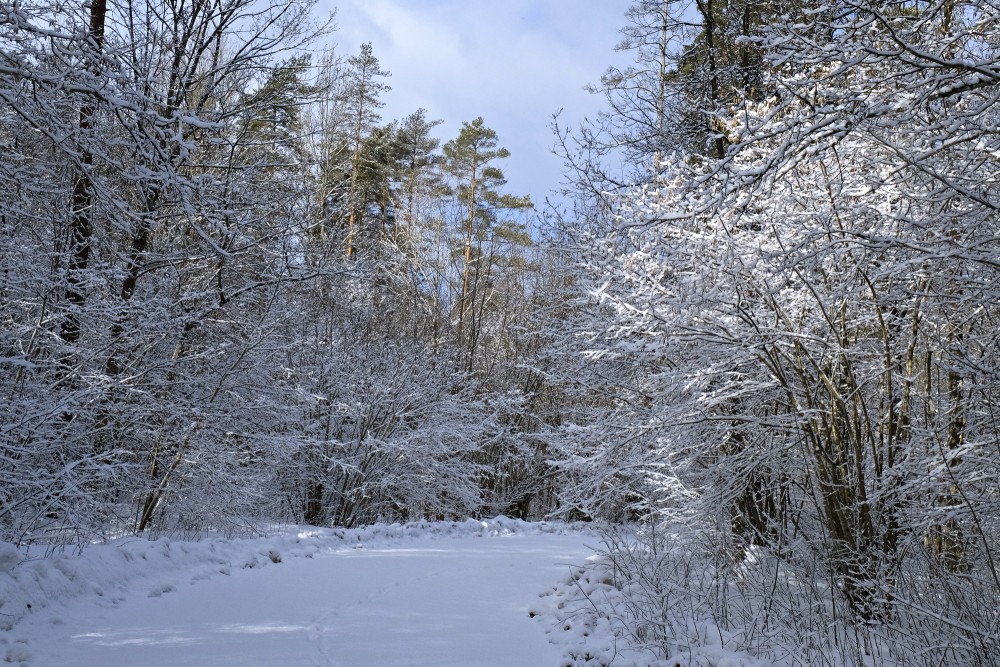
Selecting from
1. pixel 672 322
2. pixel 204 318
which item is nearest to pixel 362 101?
pixel 204 318

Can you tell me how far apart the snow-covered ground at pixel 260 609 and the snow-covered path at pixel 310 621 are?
1cm

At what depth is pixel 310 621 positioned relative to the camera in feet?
16.4

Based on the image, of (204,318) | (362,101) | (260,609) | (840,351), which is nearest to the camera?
(840,351)

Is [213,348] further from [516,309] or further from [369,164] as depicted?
[369,164]

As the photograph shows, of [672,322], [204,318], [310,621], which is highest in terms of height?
[204,318]

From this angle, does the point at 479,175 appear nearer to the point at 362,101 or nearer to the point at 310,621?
the point at 362,101

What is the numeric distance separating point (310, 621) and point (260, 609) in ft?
1.80

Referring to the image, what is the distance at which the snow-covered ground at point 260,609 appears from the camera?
407cm

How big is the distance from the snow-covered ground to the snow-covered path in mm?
13

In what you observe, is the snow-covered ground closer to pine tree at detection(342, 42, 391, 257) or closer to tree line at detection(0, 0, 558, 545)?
tree line at detection(0, 0, 558, 545)

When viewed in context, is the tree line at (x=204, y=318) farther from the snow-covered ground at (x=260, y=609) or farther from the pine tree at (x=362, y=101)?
the pine tree at (x=362, y=101)

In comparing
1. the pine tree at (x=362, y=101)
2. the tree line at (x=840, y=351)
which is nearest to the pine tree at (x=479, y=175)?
the pine tree at (x=362, y=101)

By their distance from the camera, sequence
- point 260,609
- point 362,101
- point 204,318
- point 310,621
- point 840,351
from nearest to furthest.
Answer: point 840,351 < point 310,621 < point 260,609 < point 204,318 < point 362,101

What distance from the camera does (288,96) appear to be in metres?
8.53
